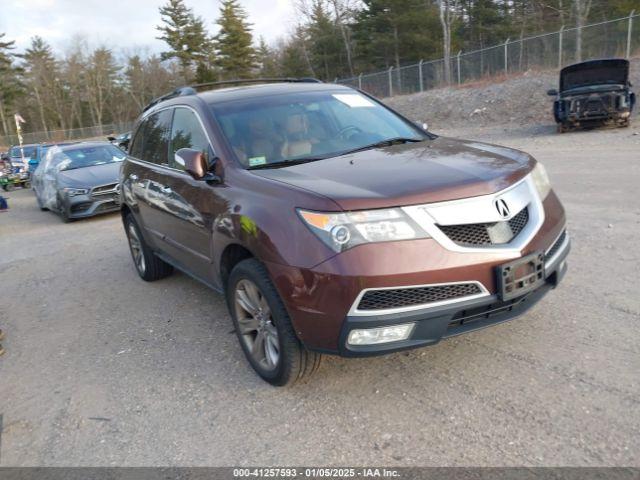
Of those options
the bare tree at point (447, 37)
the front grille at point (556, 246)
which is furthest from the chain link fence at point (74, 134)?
the front grille at point (556, 246)

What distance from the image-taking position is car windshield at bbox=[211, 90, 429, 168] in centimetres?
401

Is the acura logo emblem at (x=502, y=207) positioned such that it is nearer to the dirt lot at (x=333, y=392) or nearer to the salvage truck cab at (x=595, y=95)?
the dirt lot at (x=333, y=392)

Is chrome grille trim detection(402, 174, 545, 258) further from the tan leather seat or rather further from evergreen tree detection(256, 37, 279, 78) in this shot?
evergreen tree detection(256, 37, 279, 78)

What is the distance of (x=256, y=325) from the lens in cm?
368

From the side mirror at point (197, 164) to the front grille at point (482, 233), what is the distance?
172 cm

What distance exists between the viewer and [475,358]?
3629 mm

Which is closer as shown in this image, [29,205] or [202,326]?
[202,326]

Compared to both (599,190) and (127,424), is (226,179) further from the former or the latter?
(599,190)

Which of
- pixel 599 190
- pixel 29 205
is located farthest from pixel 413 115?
pixel 599 190

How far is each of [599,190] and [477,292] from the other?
20.4 ft

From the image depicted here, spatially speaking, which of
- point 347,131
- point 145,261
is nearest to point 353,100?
point 347,131

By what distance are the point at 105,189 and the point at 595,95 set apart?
13.2 m

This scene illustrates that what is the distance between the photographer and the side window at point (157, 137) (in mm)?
5086

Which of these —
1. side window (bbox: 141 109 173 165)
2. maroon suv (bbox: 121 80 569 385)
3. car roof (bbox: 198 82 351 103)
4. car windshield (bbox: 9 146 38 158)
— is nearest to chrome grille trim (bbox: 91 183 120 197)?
side window (bbox: 141 109 173 165)
